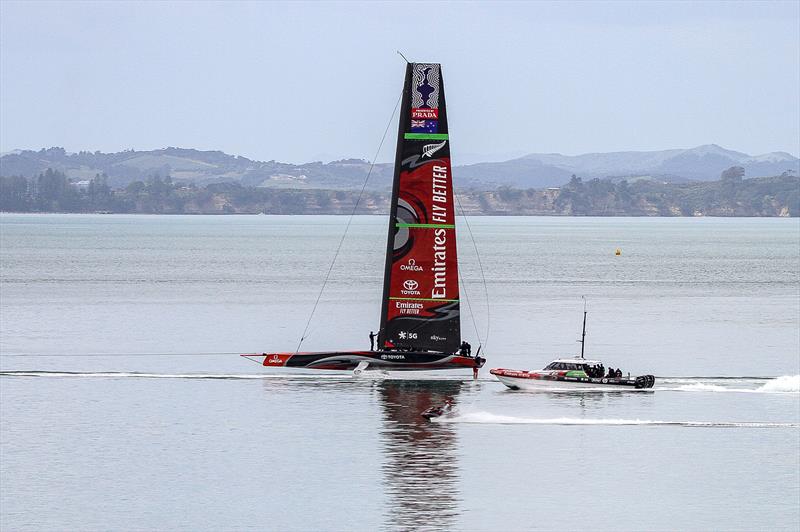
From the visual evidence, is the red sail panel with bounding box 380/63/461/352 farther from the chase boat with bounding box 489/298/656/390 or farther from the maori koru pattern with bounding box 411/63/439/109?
the chase boat with bounding box 489/298/656/390

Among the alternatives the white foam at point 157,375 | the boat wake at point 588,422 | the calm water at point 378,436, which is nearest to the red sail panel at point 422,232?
the calm water at point 378,436

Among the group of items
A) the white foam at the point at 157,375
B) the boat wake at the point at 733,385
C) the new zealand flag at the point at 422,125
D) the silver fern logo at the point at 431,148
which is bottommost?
the white foam at the point at 157,375

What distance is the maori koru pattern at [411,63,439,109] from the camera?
7475 cm

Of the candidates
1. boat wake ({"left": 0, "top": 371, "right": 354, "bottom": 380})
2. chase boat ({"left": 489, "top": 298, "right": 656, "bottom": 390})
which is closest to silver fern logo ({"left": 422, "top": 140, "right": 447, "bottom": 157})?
chase boat ({"left": 489, "top": 298, "right": 656, "bottom": 390})

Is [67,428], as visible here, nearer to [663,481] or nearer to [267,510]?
[267,510]

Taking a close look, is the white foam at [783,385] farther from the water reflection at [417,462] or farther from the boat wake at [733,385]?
the water reflection at [417,462]

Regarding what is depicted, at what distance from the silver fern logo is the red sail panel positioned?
5 cm

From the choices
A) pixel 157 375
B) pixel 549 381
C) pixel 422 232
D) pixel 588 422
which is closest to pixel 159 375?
pixel 157 375

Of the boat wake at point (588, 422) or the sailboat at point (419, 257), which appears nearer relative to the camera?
the boat wake at point (588, 422)

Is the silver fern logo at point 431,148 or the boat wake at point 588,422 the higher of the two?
the silver fern logo at point 431,148

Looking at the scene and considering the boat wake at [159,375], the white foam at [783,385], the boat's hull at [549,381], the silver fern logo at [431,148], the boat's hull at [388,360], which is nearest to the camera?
the silver fern logo at [431,148]

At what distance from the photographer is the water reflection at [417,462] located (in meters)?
50.2

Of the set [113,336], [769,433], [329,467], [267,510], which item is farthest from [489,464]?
[113,336]

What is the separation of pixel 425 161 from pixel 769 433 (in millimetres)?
22809
